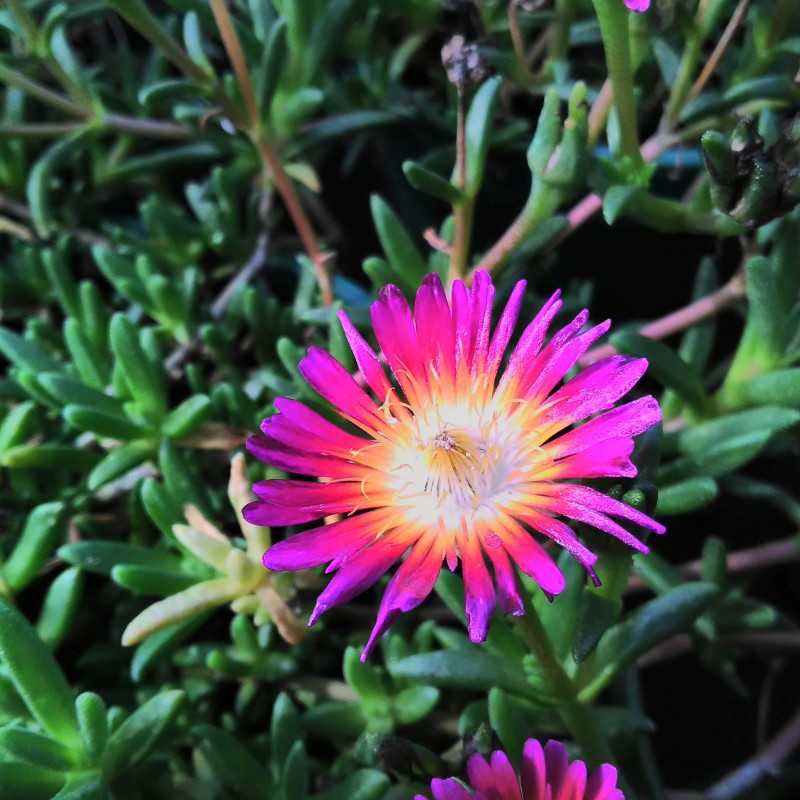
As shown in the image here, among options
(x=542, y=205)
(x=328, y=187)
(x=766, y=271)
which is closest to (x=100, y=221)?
(x=328, y=187)

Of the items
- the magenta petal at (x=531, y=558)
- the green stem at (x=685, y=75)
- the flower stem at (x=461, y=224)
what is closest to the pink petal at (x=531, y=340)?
the magenta petal at (x=531, y=558)

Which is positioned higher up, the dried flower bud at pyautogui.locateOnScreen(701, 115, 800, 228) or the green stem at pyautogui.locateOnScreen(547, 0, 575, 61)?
the green stem at pyautogui.locateOnScreen(547, 0, 575, 61)

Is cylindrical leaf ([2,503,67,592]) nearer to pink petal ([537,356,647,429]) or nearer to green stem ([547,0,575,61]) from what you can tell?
pink petal ([537,356,647,429])

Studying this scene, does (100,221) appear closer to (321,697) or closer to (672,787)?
(321,697)

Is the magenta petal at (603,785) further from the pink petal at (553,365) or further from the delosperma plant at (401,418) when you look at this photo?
the pink petal at (553,365)

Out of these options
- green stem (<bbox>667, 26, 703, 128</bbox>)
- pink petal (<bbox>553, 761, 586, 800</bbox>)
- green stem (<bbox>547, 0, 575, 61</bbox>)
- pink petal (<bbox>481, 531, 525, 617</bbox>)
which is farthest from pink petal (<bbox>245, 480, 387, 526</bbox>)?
green stem (<bbox>547, 0, 575, 61</bbox>)

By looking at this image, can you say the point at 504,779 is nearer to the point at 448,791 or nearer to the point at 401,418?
the point at 448,791
